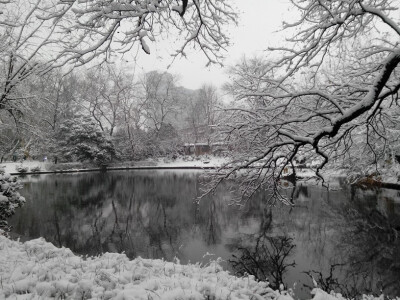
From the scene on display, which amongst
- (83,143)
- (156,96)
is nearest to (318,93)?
(83,143)

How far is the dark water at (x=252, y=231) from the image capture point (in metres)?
7.09

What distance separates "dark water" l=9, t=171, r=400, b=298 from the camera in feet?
23.2

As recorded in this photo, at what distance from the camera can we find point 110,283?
12.6 ft

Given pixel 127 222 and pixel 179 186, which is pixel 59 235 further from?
pixel 179 186

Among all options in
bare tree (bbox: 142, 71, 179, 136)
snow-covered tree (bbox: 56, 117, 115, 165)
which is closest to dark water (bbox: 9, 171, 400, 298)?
snow-covered tree (bbox: 56, 117, 115, 165)

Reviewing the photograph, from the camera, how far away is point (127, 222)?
11750mm

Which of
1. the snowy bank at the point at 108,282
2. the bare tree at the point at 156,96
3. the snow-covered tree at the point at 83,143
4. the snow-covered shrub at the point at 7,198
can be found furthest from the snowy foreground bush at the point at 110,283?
the bare tree at the point at 156,96

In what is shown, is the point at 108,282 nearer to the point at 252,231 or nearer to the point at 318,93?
the point at 318,93

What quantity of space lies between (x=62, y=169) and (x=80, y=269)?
2868 cm

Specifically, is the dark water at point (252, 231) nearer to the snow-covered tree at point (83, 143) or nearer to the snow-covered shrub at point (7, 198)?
the snow-covered shrub at point (7, 198)

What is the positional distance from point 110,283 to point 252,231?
7170mm

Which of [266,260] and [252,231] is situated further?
[252,231]

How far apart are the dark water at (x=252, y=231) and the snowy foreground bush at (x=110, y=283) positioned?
235cm

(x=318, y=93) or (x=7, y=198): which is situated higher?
(x=318, y=93)
